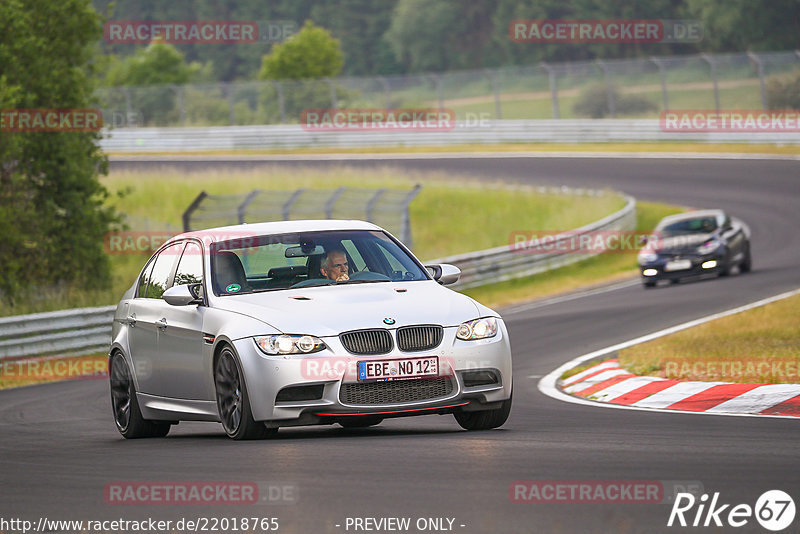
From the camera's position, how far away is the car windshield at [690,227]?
25677 mm

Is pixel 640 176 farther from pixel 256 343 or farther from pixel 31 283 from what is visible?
pixel 256 343

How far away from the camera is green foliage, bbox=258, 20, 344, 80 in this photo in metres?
70.9

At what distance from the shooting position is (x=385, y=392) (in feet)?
28.6

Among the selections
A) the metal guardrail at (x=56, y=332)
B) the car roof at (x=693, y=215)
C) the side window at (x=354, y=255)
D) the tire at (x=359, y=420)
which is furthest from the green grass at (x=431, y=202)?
the tire at (x=359, y=420)

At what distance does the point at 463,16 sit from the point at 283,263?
10032 centimetres

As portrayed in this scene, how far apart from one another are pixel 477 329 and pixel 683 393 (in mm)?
3086

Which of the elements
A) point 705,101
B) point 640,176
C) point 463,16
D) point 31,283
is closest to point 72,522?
point 31,283

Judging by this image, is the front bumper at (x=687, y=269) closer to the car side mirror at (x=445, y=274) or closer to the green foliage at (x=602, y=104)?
the car side mirror at (x=445, y=274)

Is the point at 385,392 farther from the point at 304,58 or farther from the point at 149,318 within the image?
the point at 304,58

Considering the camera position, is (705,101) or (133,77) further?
(133,77)

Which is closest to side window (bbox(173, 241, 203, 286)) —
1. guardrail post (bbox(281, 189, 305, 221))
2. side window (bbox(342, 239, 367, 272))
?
side window (bbox(342, 239, 367, 272))

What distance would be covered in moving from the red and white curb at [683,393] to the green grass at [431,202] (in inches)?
812

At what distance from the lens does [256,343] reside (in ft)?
28.8

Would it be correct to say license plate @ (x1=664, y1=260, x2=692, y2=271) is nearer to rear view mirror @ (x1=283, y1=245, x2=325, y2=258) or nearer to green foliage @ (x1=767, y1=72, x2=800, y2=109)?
rear view mirror @ (x1=283, y1=245, x2=325, y2=258)
